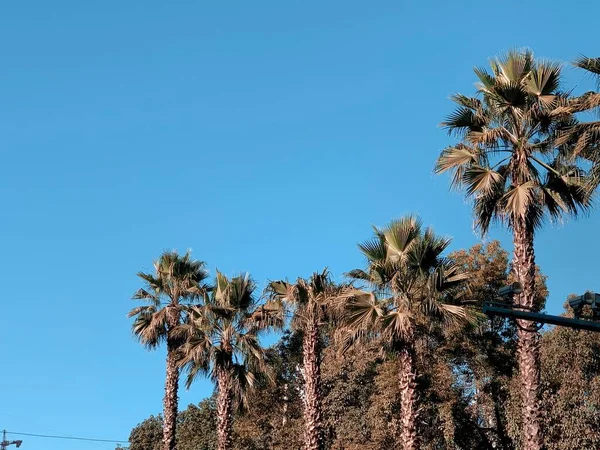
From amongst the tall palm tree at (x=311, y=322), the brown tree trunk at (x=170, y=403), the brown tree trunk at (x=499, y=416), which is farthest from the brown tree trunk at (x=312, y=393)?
the brown tree trunk at (x=499, y=416)

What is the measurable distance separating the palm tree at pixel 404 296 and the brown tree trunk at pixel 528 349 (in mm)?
2789

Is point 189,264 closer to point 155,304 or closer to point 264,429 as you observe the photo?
point 155,304

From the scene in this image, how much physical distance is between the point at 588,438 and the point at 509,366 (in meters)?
6.75

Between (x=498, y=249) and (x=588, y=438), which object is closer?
(x=588, y=438)

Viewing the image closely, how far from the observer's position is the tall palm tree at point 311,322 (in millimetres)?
27703

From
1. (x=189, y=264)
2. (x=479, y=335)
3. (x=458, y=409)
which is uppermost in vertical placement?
(x=189, y=264)

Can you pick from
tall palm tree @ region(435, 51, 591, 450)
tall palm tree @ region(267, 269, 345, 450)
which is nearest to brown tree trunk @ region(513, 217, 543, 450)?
tall palm tree @ region(435, 51, 591, 450)

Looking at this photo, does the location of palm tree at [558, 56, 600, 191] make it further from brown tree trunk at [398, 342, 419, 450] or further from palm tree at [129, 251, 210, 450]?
palm tree at [129, 251, 210, 450]

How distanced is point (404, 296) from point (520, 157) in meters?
5.05

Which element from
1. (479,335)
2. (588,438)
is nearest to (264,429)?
(479,335)

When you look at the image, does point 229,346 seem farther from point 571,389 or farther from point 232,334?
point 571,389

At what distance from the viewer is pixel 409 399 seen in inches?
926

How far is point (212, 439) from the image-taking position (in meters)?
50.9

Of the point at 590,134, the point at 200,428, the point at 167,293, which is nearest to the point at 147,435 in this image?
the point at 200,428
